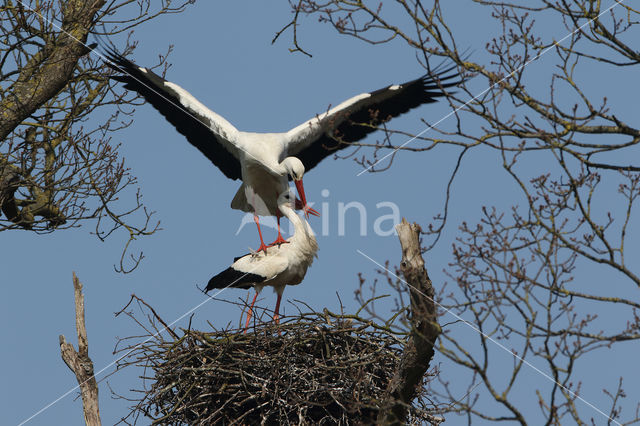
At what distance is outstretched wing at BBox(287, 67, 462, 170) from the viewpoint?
9.71 m

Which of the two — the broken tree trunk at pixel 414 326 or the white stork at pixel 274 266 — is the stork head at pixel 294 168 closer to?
the white stork at pixel 274 266

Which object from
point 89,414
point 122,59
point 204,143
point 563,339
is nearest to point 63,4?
point 122,59

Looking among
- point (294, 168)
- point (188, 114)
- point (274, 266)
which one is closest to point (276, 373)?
point (274, 266)

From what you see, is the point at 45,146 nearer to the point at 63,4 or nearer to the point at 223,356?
the point at 63,4

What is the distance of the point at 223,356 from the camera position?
22.4ft

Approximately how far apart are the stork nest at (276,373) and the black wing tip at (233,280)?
45.4 inches

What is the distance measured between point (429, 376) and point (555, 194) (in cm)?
224

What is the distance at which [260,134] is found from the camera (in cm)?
959

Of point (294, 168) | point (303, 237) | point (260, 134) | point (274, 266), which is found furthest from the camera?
point (260, 134)

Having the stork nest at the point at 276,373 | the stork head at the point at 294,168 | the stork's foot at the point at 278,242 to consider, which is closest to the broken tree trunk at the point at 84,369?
the stork nest at the point at 276,373

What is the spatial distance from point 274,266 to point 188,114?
2.56m

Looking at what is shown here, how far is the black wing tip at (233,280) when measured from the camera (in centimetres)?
811

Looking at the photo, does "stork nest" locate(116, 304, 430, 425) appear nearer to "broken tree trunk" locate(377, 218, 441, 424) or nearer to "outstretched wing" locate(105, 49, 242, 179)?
"broken tree trunk" locate(377, 218, 441, 424)

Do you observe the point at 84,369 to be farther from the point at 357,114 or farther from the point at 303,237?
the point at 357,114
